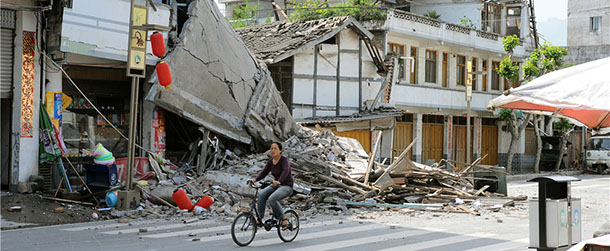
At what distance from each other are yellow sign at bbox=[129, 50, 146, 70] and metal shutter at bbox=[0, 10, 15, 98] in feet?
9.73

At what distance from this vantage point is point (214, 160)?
2006 centimetres

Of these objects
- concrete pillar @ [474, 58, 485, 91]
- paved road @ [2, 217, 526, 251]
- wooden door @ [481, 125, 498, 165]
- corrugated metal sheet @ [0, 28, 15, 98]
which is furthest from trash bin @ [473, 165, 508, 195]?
wooden door @ [481, 125, 498, 165]

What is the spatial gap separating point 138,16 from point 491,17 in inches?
1192

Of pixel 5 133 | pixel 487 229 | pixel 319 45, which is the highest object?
pixel 319 45

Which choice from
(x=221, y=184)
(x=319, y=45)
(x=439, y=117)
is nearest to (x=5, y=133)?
(x=221, y=184)

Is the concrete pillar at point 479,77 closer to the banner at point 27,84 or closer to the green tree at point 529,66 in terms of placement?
the green tree at point 529,66

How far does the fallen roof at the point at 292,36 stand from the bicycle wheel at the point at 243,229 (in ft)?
55.3

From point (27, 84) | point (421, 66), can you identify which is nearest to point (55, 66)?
point (27, 84)

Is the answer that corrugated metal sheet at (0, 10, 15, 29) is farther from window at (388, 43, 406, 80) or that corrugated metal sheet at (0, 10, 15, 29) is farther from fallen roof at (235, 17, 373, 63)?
window at (388, 43, 406, 80)

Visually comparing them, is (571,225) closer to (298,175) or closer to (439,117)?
(298,175)

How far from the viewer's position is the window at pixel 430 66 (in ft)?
124

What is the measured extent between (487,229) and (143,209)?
23.7 ft

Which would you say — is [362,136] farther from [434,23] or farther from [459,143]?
[459,143]

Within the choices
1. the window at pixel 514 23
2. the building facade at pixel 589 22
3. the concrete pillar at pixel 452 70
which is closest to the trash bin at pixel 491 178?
the concrete pillar at pixel 452 70
